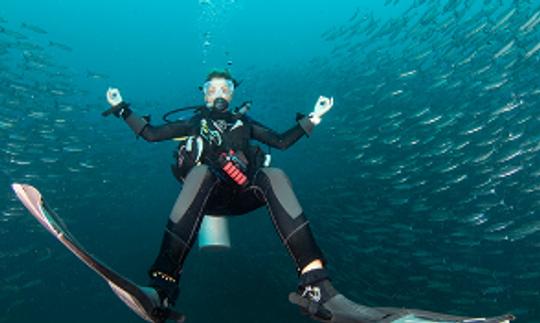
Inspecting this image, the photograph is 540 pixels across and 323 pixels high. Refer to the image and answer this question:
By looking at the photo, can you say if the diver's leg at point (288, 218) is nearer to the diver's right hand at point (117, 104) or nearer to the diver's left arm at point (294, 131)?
the diver's left arm at point (294, 131)

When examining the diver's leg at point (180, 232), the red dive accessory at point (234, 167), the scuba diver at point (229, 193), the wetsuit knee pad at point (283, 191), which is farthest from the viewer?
the red dive accessory at point (234, 167)

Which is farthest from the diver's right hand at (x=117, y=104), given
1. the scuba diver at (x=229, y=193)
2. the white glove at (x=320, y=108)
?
the white glove at (x=320, y=108)

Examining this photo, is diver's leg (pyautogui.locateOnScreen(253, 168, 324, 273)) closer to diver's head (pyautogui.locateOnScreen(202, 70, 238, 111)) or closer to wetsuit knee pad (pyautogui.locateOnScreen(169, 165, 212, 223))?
wetsuit knee pad (pyautogui.locateOnScreen(169, 165, 212, 223))

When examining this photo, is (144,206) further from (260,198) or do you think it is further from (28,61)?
(260,198)

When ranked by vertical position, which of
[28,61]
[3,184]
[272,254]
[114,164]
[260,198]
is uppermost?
[28,61]

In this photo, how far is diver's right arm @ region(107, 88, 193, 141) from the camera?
4.74 metres

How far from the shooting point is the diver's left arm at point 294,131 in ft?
16.2

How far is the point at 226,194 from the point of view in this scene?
435 cm

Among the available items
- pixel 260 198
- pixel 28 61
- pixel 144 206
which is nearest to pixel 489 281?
pixel 260 198

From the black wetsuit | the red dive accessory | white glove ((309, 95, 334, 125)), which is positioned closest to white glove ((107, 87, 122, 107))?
the black wetsuit

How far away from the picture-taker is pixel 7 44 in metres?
12.4

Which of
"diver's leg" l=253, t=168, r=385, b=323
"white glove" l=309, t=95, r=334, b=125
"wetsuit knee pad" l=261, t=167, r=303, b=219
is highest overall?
"white glove" l=309, t=95, r=334, b=125

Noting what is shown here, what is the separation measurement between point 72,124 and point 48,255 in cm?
484

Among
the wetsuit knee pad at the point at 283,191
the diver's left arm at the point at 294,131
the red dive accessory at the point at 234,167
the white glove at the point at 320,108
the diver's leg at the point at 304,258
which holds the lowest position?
the diver's leg at the point at 304,258
